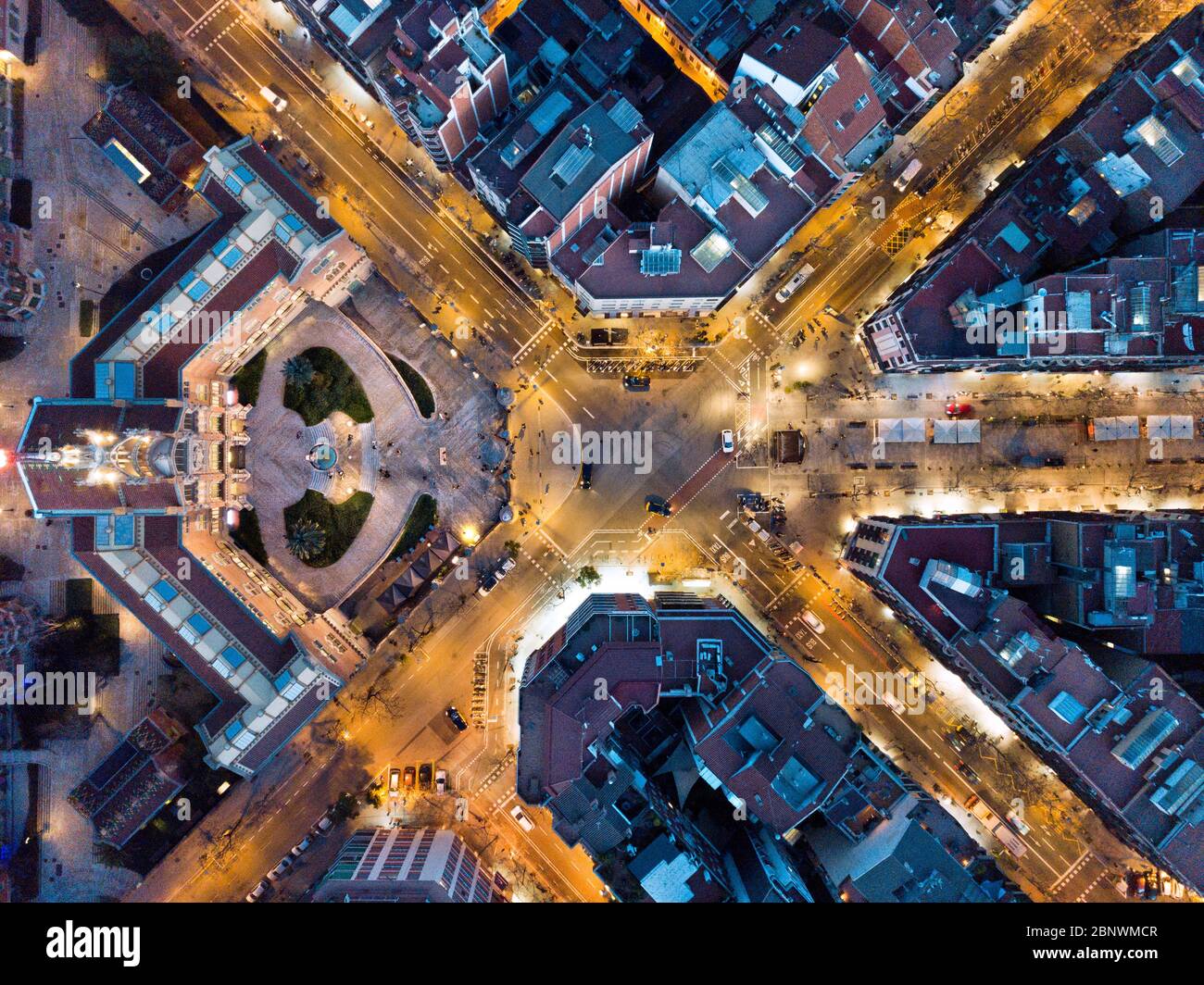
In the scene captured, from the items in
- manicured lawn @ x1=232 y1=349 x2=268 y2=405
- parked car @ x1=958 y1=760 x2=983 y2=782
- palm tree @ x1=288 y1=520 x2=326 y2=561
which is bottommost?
parked car @ x1=958 y1=760 x2=983 y2=782

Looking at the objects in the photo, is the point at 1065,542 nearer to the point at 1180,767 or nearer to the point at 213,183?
the point at 1180,767

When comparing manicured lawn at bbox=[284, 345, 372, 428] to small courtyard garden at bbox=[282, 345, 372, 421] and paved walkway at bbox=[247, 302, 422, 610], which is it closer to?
small courtyard garden at bbox=[282, 345, 372, 421]

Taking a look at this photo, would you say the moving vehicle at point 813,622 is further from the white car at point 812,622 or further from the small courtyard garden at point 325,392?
the small courtyard garden at point 325,392

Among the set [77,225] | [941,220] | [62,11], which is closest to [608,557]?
[941,220]

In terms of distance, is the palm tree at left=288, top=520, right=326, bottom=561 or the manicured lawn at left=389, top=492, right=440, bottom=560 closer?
the palm tree at left=288, top=520, right=326, bottom=561

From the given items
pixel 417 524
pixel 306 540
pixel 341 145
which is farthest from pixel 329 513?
pixel 341 145

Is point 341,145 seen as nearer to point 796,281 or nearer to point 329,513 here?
point 329,513

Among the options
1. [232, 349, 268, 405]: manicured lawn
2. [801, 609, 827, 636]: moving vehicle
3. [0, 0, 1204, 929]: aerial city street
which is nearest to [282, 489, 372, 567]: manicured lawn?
[0, 0, 1204, 929]: aerial city street
